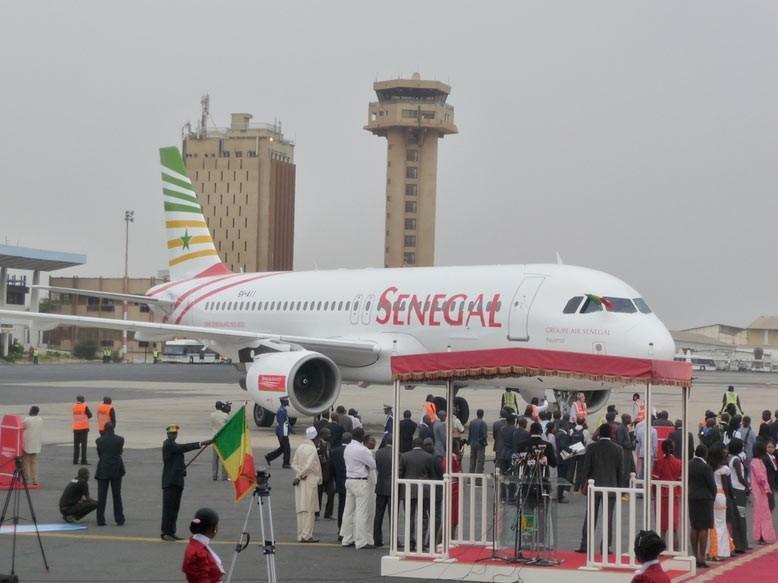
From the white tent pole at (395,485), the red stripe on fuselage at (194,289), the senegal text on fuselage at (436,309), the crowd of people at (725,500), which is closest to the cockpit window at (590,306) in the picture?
the senegal text on fuselage at (436,309)

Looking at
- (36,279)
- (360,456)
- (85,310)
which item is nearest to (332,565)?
(360,456)

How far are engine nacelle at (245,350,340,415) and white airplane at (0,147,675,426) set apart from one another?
3 centimetres

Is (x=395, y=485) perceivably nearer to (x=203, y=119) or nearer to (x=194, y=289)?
(x=194, y=289)

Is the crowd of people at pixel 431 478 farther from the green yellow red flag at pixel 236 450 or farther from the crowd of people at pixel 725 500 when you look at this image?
the green yellow red flag at pixel 236 450

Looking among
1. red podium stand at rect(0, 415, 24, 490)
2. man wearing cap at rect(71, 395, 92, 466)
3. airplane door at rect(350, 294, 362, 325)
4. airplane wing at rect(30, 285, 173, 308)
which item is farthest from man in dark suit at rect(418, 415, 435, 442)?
airplane wing at rect(30, 285, 173, 308)

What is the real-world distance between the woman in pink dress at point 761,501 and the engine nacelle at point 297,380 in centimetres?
1364

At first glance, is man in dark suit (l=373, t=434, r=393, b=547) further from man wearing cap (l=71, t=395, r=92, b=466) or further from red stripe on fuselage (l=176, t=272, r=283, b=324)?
red stripe on fuselage (l=176, t=272, r=283, b=324)

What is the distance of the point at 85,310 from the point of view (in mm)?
127000

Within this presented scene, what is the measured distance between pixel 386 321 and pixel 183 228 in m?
13.9

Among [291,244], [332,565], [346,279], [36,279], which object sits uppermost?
[291,244]

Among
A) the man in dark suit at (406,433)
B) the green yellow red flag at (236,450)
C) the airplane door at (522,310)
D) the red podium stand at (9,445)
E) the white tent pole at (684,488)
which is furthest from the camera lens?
the airplane door at (522,310)

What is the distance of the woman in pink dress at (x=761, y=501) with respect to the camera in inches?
645

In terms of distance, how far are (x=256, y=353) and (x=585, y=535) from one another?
62.8 feet

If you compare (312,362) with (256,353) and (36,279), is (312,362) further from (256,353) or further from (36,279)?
(36,279)
